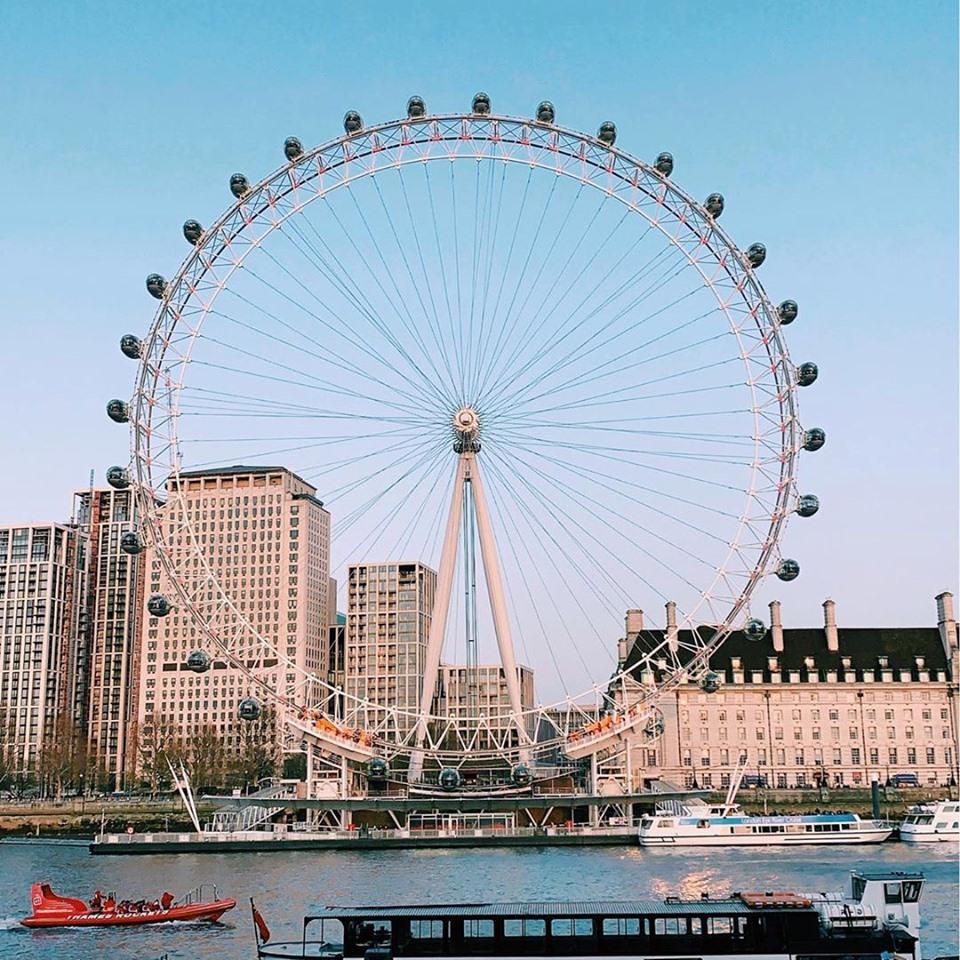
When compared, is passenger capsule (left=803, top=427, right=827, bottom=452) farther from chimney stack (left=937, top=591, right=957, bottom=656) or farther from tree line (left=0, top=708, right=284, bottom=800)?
tree line (left=0, top=708, right=284, bottom=800)

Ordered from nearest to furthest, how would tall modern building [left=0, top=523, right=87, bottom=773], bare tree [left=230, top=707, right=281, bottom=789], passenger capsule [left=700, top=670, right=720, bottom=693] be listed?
passenger capsule [left=700, top=670, right=720, bottom=693] → bare tree [left=230, top=707, right=281, bottom=789] → tall modern building [left=0, top=523, right=87, bottom=773]

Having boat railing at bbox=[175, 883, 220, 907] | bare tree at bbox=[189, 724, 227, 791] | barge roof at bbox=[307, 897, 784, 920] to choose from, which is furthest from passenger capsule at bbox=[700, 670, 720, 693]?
bare tree at bbox=[189, 724, 227, 791]

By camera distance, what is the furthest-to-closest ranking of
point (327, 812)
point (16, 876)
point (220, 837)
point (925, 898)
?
point (327, 812), point (220, 837), point (16, 876), point (925, 898)

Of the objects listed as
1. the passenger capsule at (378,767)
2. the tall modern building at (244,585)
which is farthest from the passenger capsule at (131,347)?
the tall modern building at (244,585)

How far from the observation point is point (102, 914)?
4884 centimetres

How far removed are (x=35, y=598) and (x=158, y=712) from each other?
21842 mm

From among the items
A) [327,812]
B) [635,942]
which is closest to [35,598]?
[327,812]

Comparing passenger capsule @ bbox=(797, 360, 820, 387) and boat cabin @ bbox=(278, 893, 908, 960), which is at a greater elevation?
passenger capsule @ bbox=(797, 360, 820, 387)

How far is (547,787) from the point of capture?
93750 millimetres

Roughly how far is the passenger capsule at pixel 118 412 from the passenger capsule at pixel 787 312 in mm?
30304

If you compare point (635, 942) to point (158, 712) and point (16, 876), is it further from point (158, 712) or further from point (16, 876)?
point (158, 712)

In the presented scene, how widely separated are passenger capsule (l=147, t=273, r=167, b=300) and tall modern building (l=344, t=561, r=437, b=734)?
429 feet

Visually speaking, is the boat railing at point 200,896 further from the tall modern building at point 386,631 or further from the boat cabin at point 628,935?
the tall modern building at point 386,631

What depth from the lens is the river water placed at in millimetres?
45469
